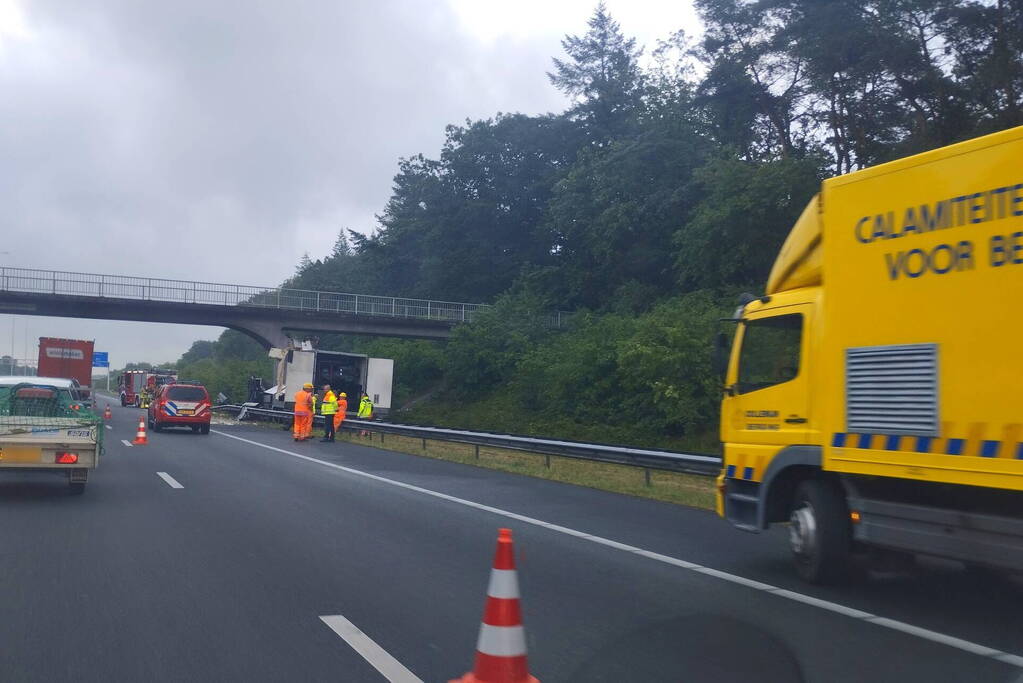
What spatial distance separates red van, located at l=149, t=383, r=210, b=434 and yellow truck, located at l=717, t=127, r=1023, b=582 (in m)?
26.2

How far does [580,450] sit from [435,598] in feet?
38.1

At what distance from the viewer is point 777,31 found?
4634cm

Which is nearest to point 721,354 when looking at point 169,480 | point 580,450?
point 580,450

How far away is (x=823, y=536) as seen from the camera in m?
8.59

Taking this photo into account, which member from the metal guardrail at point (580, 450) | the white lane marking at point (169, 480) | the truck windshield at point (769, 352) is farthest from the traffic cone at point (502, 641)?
the white lane marking at point (169, 480)

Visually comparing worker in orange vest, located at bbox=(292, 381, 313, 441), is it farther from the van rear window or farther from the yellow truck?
the yellow truck

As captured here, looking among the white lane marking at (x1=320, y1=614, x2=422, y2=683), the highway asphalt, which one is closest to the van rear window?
the highway asphalt

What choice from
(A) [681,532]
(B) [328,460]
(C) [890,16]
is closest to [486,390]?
(C) [890,16]

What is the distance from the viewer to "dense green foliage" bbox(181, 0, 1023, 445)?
38406mm

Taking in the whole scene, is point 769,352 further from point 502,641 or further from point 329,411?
point 329,411

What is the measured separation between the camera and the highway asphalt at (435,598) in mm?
6188

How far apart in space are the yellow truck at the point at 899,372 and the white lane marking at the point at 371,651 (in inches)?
159

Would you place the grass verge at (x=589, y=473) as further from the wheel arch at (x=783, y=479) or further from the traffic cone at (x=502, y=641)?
the traffic cone at (x=502, y=641)

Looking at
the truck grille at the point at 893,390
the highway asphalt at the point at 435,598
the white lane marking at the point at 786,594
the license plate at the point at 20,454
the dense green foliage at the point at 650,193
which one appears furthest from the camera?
the dense green foliage at the point at 650,193
